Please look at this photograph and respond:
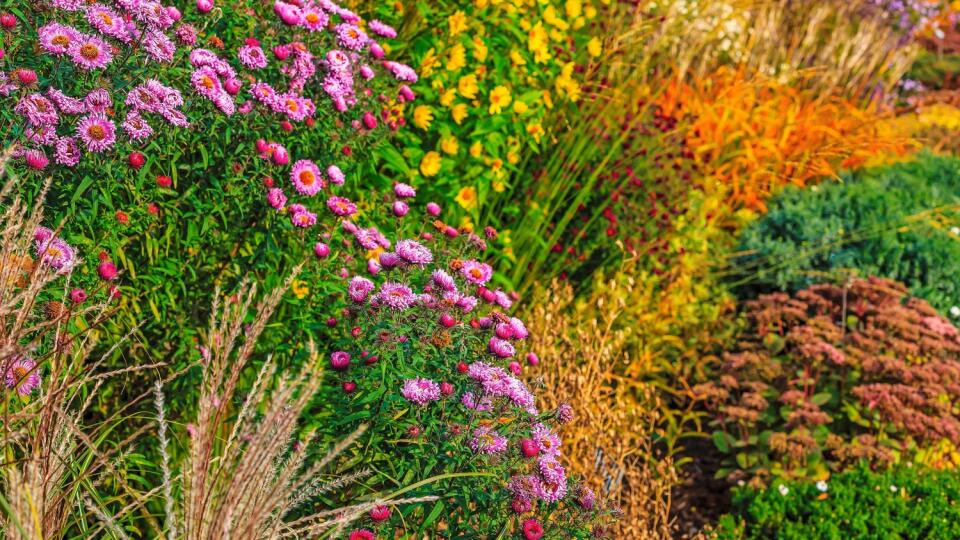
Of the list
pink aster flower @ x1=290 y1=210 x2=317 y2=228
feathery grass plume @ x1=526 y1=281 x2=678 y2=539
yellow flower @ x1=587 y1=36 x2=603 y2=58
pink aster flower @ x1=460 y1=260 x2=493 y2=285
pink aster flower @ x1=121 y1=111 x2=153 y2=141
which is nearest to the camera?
pink aster flower @ x1=121 y1=111 x2=153 y2=141

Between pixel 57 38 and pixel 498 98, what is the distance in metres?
1.91

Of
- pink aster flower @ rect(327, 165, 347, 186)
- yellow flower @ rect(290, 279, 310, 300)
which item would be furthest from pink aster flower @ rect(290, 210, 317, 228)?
yellow flower @ rect(290, 279, 310, 300)

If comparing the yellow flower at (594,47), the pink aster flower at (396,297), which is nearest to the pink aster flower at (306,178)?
the pink aster flower at (396,297)

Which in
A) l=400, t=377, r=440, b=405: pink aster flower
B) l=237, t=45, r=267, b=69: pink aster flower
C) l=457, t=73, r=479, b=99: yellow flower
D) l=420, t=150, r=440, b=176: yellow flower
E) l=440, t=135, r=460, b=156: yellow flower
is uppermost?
l=237, t=45, r=267, b=69: pink aster flower

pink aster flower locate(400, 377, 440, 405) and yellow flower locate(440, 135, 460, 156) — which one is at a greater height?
pink aster flower locate(400, 377, 440, 405)

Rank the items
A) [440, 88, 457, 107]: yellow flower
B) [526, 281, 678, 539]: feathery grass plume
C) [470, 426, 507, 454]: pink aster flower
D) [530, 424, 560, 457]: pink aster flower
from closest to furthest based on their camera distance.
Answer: [470, 426, 507, 454]: pink aster flower → [530, 424, 560, 457]: pink aster flower → [526, 281, 678, 539]: feathery grass plume → [440, 88, 457, 107]: yellow flower

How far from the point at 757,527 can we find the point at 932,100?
30.0 feet

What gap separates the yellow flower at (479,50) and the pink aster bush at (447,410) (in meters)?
1.53

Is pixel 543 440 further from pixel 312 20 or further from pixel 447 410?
pixel 312 20

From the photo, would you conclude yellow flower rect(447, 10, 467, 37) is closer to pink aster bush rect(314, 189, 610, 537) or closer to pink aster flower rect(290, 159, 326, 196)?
pink aster flower rect(290, 159, 326, 196)

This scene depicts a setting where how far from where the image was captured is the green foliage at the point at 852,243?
5398 millimetres

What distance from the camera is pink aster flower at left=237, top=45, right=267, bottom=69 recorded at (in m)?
2.85

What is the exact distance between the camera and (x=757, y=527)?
3773mm

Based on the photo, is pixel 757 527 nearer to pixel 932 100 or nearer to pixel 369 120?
pixel 369 120
